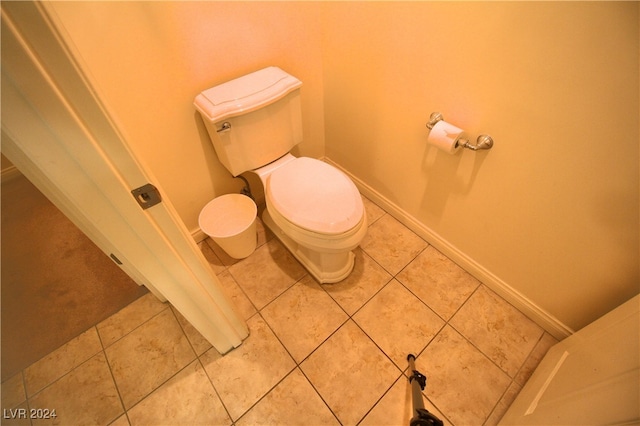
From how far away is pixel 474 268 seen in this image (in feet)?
4.42

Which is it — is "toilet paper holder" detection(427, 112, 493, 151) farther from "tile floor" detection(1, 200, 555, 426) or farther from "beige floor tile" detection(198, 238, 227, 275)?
"beige floor tile" detection(198, 238, 227, 275)

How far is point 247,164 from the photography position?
127 cm

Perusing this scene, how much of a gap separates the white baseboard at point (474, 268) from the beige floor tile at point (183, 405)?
1.22 metres

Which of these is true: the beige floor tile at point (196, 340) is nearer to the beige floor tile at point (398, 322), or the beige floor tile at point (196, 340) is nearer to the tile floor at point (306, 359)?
the tile floor at point (306, 359)

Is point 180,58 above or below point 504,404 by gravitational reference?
above

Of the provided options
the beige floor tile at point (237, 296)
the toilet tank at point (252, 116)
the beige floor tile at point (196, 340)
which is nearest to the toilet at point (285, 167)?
the toilet tank at point (252, 116)

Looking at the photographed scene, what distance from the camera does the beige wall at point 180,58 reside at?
857 mm

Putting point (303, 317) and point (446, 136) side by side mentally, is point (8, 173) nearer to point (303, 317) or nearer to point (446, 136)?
point (303, 317)

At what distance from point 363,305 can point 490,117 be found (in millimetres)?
921

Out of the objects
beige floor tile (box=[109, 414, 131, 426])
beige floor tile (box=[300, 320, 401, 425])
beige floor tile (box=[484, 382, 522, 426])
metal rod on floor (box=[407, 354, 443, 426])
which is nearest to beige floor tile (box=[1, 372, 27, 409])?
beige floor tile (box=[109, 414, 131, 426])

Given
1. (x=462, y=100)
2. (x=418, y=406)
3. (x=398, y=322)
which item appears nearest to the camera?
(x=418, y=406)

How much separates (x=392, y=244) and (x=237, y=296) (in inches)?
33.5

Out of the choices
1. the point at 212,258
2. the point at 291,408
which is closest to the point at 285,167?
the point at 212,258

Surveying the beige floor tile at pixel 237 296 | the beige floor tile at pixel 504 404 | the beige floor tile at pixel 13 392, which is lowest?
the beige floor tile at pixel 504 404
